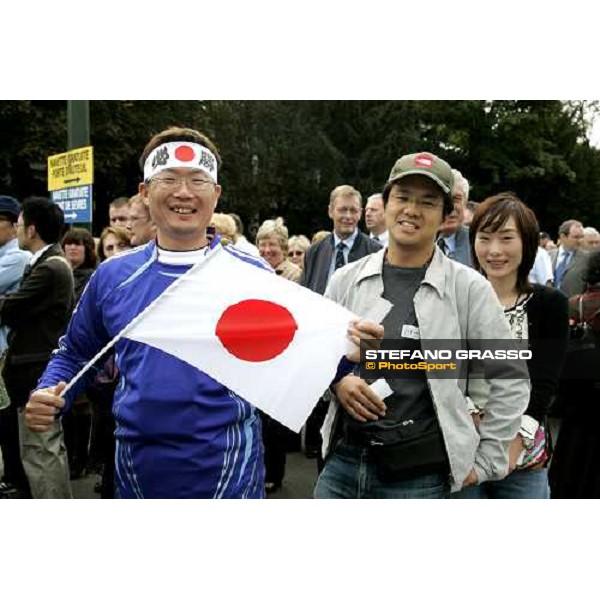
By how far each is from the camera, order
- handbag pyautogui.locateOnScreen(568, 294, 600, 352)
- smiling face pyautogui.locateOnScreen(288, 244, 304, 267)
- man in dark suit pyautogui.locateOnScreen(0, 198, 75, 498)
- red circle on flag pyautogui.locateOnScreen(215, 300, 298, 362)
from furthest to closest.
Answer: smiling face pyautogui.locateOnScreen(288, 244, 304, 267), man in dark suit pyautogui.locateOnScreen(0, 198, 75, 498), handbag pyautogui.locateOnScreen(568, 294, 600, 352), red circle on flag pyautogui.locateOnScreen(215, 300, 298, 362)

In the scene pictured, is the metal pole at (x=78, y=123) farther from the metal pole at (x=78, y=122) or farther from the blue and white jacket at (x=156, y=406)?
the blue and white jacket at (x=156, y=406)

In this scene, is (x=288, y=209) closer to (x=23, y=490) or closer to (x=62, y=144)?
(x=23, y=490)

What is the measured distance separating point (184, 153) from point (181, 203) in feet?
0.49

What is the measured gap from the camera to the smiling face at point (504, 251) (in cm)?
267

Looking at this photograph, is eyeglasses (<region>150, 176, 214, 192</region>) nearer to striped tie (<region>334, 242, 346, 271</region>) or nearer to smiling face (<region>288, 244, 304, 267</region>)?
striped tie (<region>334, 242, 346, 271</region>)

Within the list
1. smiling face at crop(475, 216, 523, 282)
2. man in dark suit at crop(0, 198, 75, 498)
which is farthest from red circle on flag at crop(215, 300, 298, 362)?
man in dark suit at crop(0, 198, 75, 498)

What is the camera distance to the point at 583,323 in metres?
3.29

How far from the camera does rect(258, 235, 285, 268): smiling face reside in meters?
5.34

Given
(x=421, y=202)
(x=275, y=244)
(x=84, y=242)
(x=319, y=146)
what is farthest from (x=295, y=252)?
(x=421, y=202)

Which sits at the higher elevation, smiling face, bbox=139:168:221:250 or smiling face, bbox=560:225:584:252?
smiling face, bbox=139:168:221:250

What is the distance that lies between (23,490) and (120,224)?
1.89m

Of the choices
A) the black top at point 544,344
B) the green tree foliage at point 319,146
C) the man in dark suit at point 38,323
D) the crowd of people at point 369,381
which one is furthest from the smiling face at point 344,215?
the black top at point 544,344

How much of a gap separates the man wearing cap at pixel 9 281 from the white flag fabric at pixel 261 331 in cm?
236

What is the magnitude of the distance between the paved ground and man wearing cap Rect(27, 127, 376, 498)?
2.54 meters
